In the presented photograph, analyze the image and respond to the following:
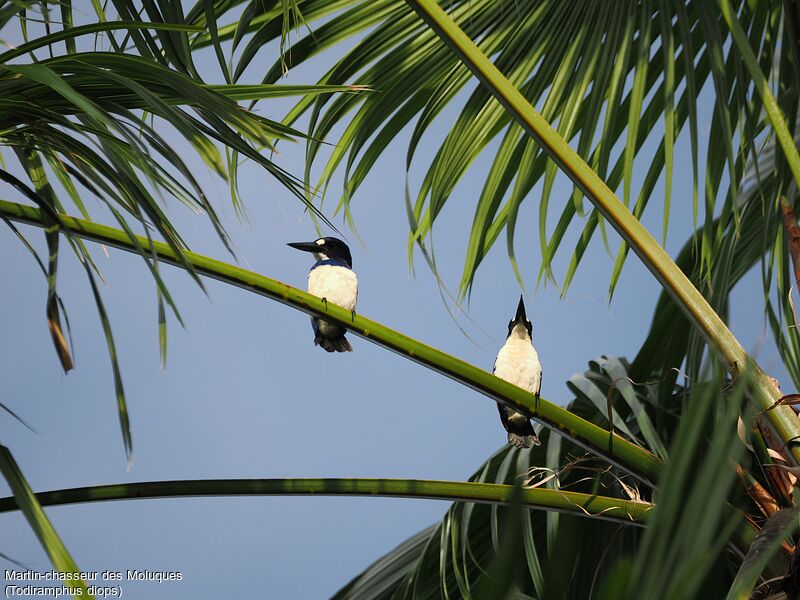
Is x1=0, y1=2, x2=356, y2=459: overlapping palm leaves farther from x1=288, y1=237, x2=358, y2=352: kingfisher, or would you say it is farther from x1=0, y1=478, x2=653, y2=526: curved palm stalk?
x1=288, y1=237, x2=358, y2=352: kingfisher

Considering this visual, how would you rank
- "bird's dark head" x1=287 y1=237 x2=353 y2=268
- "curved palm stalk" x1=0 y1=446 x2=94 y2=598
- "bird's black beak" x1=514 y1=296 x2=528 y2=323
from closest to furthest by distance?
"curved palm stalk" x1=0 y1=446 x2=94 y2=598
"bird's black beak" x1=514 y1=296 x2=528 y2=323
"bird's dark head" x1=287 y1=237 x2=353 y2=268

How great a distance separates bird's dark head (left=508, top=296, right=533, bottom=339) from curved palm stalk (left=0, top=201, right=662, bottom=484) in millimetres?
1150

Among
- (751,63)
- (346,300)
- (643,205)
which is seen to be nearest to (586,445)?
(751,63)

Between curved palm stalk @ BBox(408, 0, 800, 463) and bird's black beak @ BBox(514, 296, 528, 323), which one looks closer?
curved palm stalk @ BBox(408, 0, 800, 463)

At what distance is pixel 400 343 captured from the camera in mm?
1122

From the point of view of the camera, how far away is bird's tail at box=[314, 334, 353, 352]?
2260 mm

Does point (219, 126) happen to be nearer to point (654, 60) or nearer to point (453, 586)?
point (654, 60)

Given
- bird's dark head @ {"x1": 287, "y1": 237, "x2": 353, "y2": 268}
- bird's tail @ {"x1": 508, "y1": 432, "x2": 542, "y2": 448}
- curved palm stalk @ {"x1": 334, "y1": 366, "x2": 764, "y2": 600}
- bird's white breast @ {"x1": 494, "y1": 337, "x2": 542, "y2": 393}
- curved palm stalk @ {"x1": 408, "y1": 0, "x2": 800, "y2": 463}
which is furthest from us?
bird's dark head @ {"x1": 287, "y1": 237, "x2": 353, "y2": 268}

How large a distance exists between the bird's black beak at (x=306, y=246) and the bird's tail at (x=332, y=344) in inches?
16.3

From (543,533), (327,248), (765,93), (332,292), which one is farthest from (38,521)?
(327,248)

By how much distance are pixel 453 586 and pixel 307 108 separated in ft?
4.09

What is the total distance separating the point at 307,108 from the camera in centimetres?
186

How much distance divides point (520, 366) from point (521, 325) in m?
0.19

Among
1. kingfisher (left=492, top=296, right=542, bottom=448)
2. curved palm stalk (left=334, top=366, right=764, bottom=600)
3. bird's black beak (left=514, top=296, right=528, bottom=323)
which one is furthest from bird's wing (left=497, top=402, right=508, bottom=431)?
bird's black beak (left=514, top=296, right=528, bottom=323)
